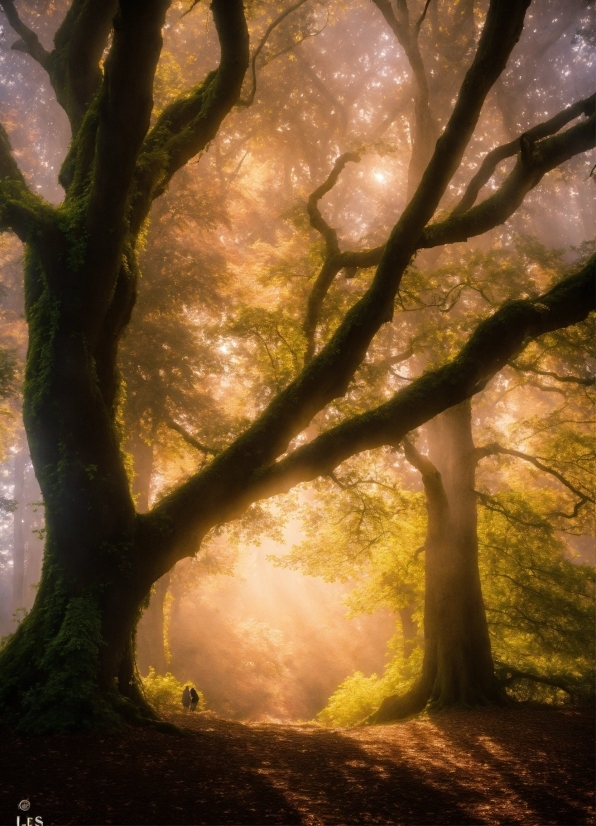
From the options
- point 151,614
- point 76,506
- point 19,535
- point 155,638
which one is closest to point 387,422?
point 76,506

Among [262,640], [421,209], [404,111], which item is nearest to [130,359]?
[421,209]

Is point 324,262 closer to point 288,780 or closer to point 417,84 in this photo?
point 417,84

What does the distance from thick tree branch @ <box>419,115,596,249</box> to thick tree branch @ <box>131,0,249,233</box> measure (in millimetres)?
3512

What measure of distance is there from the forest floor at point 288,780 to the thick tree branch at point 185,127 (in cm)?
644

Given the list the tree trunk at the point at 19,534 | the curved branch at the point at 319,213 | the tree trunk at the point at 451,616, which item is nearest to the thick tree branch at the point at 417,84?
the curved branch at the point at 319,213

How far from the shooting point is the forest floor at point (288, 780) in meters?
3.45

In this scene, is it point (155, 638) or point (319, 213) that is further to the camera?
point (155, 638)

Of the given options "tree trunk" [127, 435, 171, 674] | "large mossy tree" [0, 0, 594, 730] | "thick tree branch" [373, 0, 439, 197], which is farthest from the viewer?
"tree trunk" [127, 435, 171, 674]

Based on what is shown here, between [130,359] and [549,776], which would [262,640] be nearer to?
[130,359]

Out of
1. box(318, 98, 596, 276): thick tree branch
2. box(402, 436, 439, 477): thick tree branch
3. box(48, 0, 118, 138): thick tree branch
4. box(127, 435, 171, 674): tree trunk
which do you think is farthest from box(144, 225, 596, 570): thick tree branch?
box(127, 435, 171, 674): tree trunk

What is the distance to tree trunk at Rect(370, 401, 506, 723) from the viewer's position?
10.0 m

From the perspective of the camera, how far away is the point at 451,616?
410 inches

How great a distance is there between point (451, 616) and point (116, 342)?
804cm

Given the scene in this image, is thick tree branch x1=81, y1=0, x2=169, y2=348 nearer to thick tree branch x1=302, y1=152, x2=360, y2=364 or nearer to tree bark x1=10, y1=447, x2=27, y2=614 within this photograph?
thick tree branch x1=302, y1=152, x2=360, y2=364
